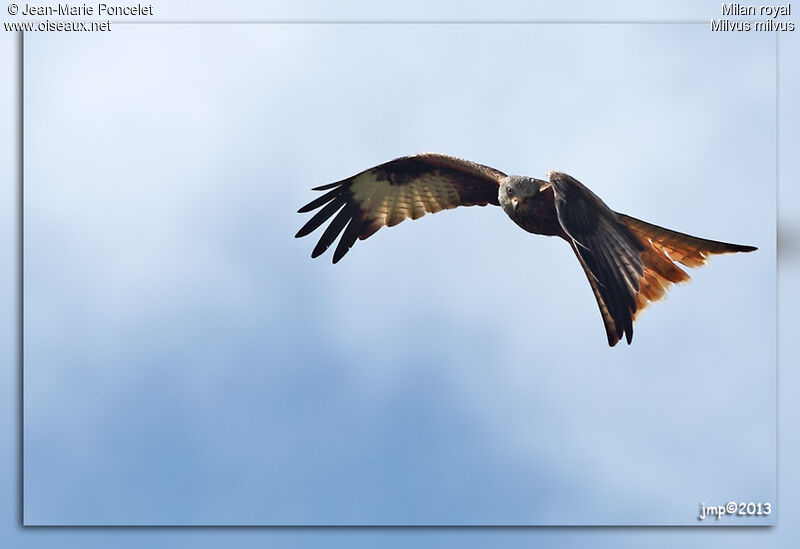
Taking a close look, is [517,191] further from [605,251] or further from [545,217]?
[605,251]

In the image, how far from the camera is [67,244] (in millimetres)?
3305

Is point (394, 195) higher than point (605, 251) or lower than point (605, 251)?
higher

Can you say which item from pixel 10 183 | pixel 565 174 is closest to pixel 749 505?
pixel 565 174

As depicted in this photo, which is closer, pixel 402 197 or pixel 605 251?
pixel 605 251

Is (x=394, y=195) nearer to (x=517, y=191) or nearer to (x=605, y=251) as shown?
(x=517, y=191)

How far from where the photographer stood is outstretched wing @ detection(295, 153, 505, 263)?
333 centimetres

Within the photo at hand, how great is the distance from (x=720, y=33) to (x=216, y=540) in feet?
8.26

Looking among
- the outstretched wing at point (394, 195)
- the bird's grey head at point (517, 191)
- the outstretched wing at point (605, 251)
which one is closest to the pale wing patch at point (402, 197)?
the outstretched wing at point (394, 195)

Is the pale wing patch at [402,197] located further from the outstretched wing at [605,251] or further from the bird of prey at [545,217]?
the outstretched wing at [605,251]

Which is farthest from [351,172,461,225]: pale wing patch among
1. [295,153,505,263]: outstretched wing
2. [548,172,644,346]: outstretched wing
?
[548,172,644,346]: outstretched wing

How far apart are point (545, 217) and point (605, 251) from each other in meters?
0.24

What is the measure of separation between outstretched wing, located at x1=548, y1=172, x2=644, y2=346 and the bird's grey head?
2.6 inches

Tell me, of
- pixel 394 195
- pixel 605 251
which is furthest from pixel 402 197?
pixel 605 251

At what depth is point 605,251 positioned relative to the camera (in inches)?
127
